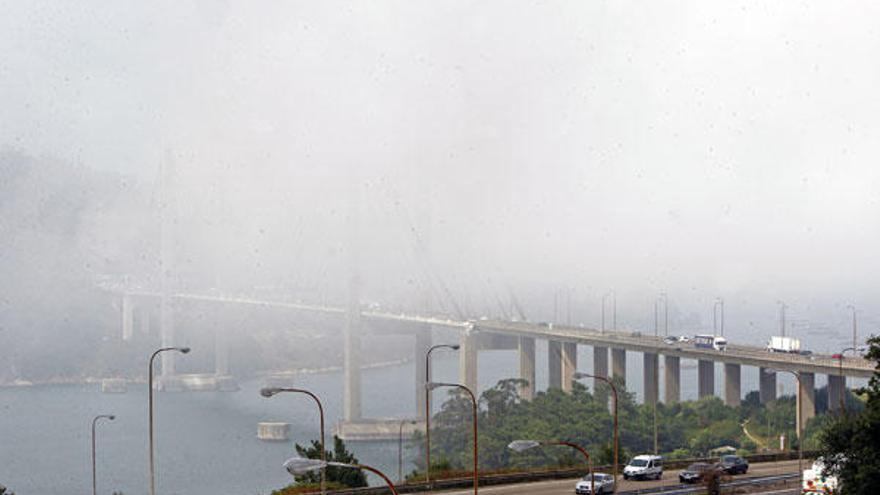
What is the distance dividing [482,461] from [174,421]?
4751 centimetres

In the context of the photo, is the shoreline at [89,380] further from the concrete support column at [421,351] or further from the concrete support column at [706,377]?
the concrete support column at [706,377]

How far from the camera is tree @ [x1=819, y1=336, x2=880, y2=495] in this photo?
23938 millimetres

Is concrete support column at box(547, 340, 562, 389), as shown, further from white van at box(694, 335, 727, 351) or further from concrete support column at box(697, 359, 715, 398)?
concrete support column at box(697, 359, 715, 398)

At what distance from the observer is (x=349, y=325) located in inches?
4085

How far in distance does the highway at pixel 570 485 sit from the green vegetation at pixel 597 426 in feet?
55.8

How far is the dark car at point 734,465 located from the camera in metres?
37.8

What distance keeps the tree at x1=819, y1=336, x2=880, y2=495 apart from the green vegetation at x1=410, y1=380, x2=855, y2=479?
32.0 meters

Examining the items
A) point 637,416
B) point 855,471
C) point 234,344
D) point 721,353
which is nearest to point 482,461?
Answer: point 637,416

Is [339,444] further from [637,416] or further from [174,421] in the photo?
[174,421]

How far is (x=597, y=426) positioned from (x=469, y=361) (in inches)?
1002

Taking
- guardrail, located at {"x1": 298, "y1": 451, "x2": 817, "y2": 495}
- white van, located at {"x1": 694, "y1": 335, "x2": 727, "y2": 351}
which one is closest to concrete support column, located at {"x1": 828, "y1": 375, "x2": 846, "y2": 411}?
white van, located at {"x1": 694, "y1": 335, "x2": 727, "y2": 351}

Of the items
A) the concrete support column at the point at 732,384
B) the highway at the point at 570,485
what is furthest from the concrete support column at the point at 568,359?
the highway at the point at 570,485

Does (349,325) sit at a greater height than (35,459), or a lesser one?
greater

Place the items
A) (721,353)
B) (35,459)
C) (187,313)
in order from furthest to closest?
(187,313), (35,459), (721,353)
